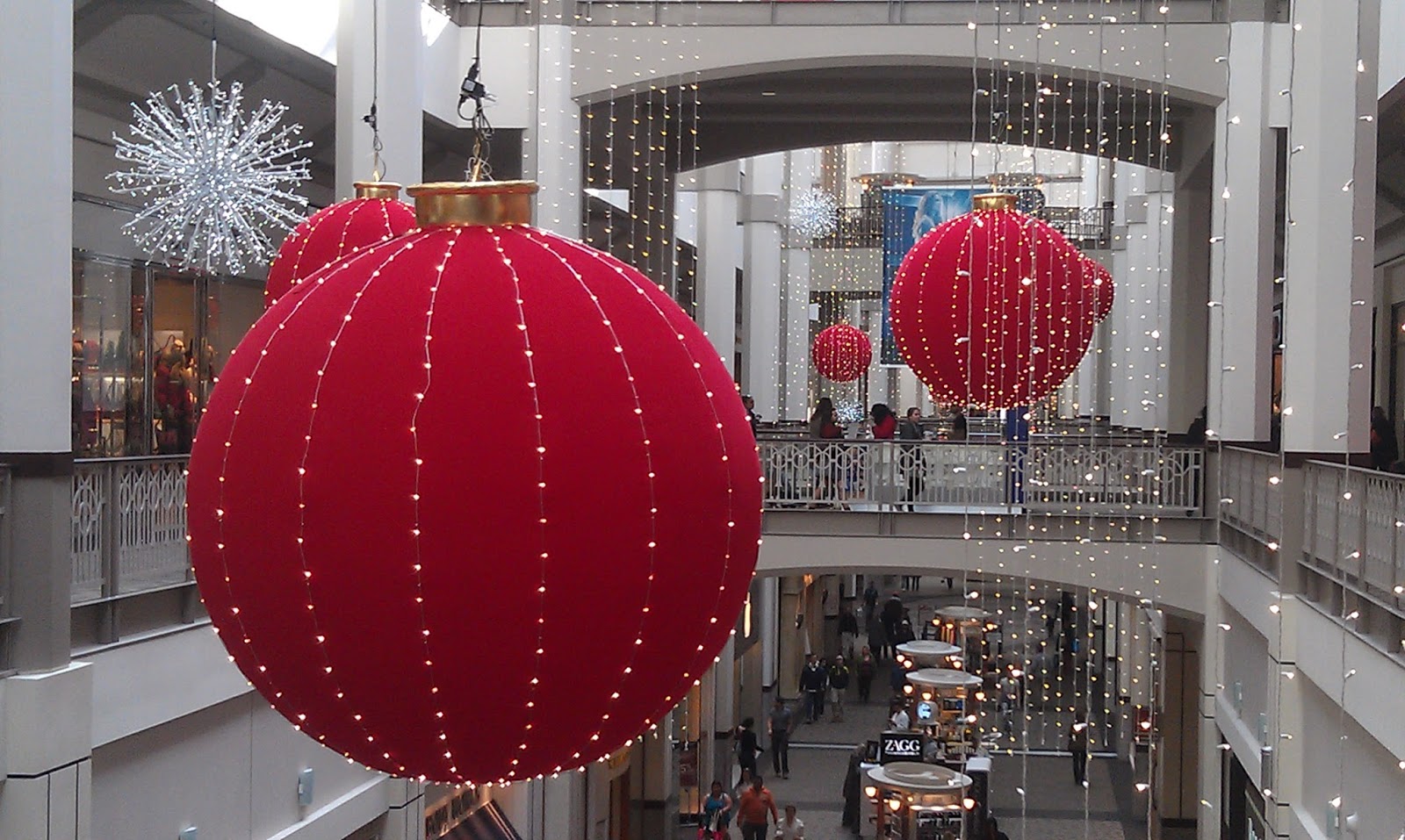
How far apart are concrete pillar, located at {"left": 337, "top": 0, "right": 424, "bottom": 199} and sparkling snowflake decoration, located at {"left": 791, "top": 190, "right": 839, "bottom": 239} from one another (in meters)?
16.5

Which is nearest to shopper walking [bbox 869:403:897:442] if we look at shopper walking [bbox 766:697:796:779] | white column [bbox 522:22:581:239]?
white column [bbox 522:22:581:239]

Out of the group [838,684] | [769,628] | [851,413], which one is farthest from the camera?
[851,413]

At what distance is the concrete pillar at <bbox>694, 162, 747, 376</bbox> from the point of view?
80.5ft

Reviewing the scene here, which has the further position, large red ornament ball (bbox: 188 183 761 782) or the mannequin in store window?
the mannequin in store window

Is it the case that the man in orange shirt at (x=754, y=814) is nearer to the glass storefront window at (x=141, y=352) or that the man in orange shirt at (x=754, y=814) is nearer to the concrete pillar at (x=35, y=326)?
the glass storefront window at (x=141, y=352)

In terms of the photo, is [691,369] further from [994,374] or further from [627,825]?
[627,825]

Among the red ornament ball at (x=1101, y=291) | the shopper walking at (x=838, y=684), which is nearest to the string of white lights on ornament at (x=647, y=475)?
the red ornament ball at (x=1101, y=291)

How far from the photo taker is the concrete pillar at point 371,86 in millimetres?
11523

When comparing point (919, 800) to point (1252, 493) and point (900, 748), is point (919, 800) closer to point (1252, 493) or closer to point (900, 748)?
point (900, 748)

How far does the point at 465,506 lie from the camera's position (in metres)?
2.54

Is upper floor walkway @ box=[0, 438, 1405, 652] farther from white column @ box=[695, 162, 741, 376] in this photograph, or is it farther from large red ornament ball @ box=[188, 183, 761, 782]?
large red ornament ball @ box=[188, 183, 761, 782]

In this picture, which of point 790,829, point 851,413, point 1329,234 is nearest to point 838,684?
point 851,413

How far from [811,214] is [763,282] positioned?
2512mm

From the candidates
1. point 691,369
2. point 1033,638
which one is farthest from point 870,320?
point 691,369
